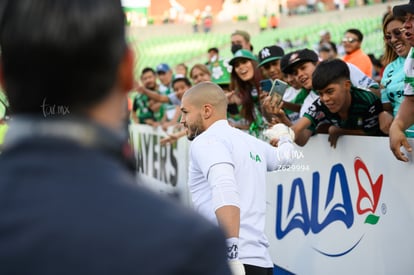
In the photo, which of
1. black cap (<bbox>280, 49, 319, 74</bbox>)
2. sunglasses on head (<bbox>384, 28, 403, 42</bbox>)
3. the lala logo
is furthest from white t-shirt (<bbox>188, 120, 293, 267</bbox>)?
black cap (<bbox>280, 49, 319, 74</bbox>)

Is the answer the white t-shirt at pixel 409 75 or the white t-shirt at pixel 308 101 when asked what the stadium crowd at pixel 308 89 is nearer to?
the white t-shirt at pixel 308 101

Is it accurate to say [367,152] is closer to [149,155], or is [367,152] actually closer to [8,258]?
[8,258]

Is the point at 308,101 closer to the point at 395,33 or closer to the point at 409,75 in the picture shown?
the point at 395,33

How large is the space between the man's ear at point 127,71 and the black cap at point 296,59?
5590 millimetres

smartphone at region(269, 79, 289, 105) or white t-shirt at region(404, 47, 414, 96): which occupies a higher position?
white t-shirt at region(404, 47, 414, 96)

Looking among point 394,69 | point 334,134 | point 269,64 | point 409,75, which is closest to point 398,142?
point 409,75

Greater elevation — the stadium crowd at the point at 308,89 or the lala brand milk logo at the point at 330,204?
the stadium crowd at the point at 308,89

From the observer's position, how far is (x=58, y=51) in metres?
1.27

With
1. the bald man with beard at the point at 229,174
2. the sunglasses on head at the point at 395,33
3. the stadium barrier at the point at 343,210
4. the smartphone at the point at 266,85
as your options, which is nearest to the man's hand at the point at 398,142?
the stadium barrier at the point at 343,210

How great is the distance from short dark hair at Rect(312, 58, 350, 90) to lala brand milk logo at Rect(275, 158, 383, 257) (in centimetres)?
62

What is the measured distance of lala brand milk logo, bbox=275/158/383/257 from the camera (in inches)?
227

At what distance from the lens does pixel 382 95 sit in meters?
5.94

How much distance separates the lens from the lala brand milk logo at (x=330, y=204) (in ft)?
18.9

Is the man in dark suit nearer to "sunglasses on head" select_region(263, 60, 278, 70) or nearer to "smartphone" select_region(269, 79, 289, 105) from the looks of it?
"smartphone" select_region(269, 79, 289, 105)
